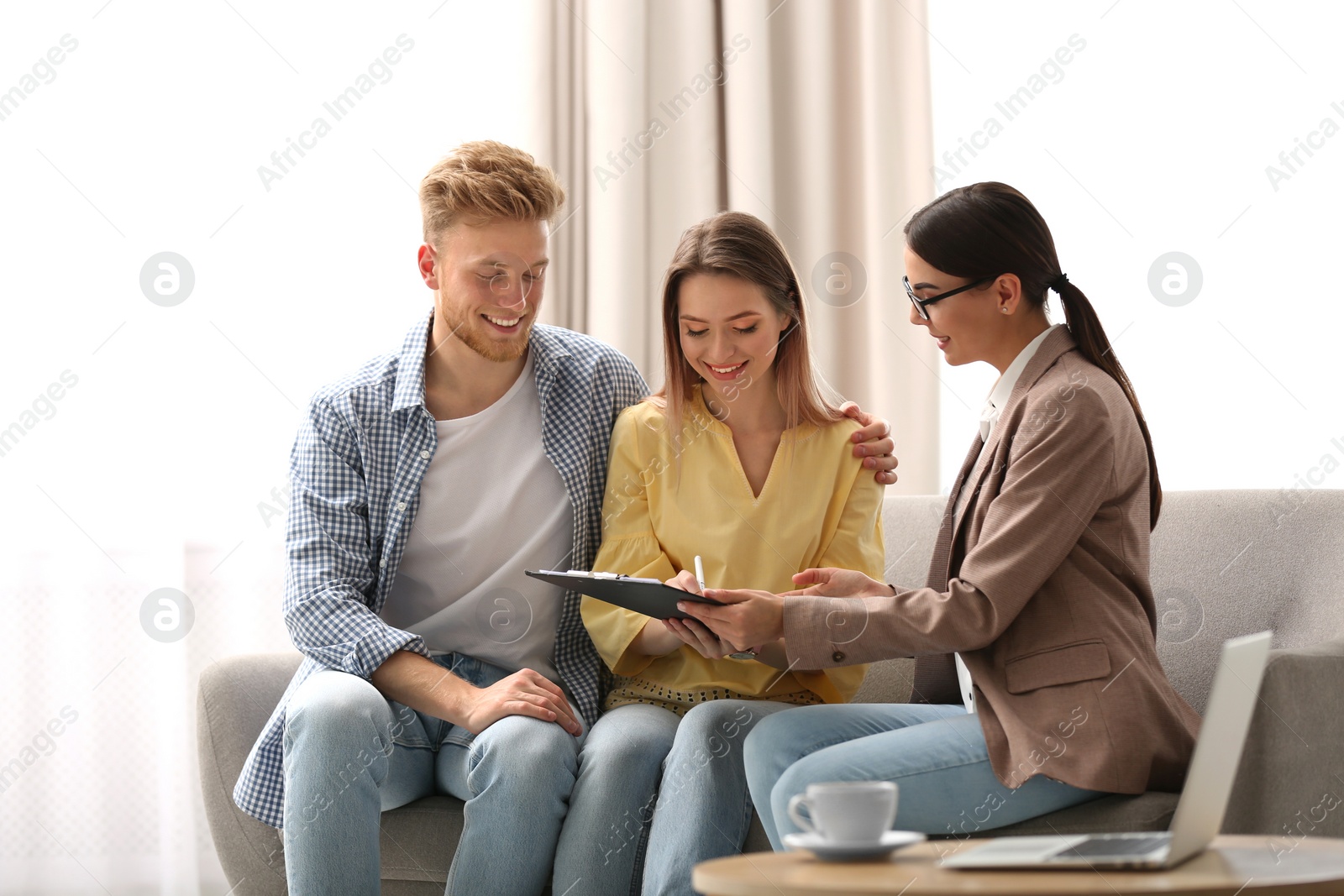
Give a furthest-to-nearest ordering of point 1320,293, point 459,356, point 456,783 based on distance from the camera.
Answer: point 1320,293
point 459,356
point 456,783

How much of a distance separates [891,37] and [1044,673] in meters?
1.88

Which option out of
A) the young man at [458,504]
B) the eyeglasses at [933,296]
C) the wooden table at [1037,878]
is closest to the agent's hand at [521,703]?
the young man at [458,504]

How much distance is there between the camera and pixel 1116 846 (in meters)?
0.98

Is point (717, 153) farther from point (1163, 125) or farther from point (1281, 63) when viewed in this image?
point (1281, 63)

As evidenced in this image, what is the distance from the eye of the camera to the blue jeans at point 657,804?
1537 millimetres

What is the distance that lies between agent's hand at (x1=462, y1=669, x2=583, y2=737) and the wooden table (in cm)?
65

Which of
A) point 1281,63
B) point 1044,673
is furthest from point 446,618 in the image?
point 1281,63

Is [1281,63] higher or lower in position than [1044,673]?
higher

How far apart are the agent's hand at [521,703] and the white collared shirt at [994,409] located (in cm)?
57

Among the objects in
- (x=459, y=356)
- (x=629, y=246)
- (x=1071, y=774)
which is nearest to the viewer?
(x=1071, y=774)

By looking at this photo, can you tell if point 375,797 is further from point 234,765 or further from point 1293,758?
point 1293,758

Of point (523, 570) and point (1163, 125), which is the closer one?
Answer: point (523, 570)

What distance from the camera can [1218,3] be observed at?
2600mm

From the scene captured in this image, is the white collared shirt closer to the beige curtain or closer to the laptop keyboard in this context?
the laptop keyboard
